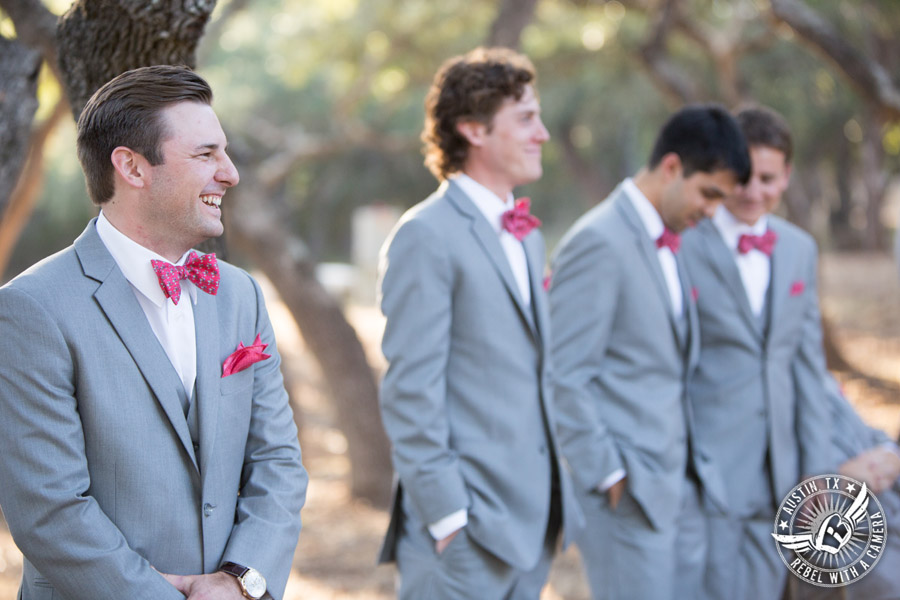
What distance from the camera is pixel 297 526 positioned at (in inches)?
84.2

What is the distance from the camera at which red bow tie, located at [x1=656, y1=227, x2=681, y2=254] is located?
11.3ft

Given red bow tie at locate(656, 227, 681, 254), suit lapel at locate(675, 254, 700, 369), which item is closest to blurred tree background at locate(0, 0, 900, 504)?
red bow tie at locate(656, 227, 681, 254)

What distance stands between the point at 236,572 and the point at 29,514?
43cm

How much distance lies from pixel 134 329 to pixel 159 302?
10cm

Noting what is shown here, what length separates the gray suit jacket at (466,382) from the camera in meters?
2.79

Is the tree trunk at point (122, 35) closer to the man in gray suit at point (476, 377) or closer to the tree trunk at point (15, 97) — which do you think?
the tree trunk at point (15, 97)

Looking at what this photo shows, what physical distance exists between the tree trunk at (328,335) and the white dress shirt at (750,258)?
12.3ft

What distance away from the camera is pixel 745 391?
3588mm

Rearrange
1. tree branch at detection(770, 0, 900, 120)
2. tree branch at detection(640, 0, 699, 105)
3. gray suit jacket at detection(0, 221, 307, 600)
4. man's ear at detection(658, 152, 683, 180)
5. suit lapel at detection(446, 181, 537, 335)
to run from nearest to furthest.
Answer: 1. gray suit jacket at detection(0, 221, 307, 600)
2. suit lapel at detection(446, 181, 537, 335)
3. man's ear at detection(658, 152, 683, 180)
4. tree branch at detection(770, 0, 900, 120)
5. tree branch at detection(640, 0, 699, 105)

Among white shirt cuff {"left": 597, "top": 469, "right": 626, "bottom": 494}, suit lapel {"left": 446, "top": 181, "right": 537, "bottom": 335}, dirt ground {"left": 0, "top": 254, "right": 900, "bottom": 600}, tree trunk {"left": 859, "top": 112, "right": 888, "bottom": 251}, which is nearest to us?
suit lapel {"left": 446, "top": 181, "right": 537, "bottom": 335}

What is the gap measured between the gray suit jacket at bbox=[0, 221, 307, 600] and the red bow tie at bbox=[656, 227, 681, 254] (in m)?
1.85

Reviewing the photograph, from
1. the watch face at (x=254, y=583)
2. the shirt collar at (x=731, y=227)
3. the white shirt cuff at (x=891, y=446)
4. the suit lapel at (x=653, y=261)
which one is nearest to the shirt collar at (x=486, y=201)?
the suit lapel at (x=653, y=261)

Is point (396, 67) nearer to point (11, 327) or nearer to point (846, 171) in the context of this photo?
point (11, 327)

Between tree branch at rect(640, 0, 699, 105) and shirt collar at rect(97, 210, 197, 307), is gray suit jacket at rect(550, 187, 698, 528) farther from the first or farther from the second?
tree branch at rect(640, 0, 699, 105)
